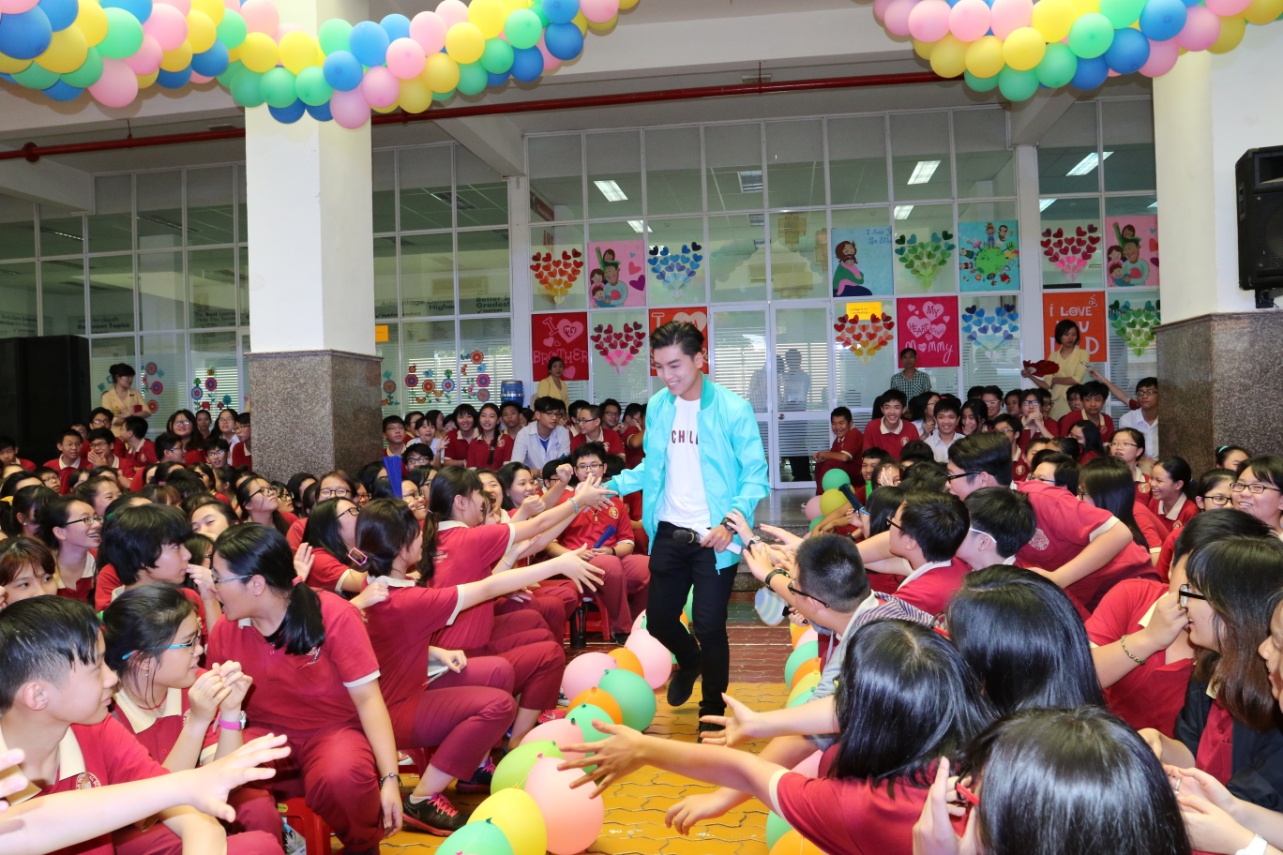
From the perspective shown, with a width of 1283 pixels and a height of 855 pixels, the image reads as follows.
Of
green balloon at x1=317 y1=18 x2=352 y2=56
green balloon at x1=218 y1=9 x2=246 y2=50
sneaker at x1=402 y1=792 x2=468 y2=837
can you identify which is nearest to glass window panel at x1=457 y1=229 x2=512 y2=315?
green balloon at x1=317 y1=18 x2=352 y2=56

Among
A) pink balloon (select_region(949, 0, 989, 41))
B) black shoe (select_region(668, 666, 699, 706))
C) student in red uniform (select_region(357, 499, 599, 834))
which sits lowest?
black shoe (select_region(668, 666, 699, 706))

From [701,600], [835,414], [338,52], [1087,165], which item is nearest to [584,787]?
[701,600]

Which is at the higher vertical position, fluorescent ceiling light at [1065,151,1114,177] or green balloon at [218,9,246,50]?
fluorescent ceiling light at [1065,151,1114,177]

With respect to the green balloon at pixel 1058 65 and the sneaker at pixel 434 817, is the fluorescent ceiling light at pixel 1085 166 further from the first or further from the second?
the sneaker at pixel 434 817

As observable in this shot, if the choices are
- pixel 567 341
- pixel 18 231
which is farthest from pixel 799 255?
pixel 18 231

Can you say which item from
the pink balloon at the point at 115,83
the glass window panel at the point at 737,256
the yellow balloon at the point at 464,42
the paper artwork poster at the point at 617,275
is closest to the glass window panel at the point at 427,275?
the paper artwork poster at the point at 617,275

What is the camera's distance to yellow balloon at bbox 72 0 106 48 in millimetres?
4703

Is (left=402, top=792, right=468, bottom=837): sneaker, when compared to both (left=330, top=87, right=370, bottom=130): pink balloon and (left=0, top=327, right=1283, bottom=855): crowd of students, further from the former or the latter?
(left=330, top=87, right=370, bottom=130): pink balloon

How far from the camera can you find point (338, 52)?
546cm

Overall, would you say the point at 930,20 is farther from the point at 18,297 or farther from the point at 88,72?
the point at 18,297

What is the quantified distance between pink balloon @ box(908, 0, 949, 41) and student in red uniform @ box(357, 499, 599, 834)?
3.82 m

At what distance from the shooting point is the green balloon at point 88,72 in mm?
4875

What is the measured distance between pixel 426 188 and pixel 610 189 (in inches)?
86.1

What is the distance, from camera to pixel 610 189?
38.3ft
